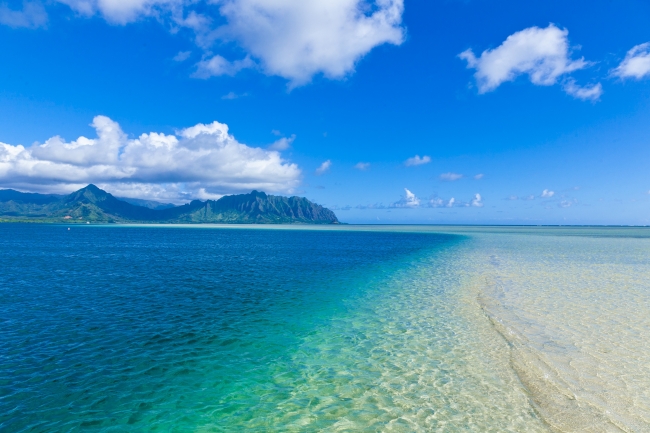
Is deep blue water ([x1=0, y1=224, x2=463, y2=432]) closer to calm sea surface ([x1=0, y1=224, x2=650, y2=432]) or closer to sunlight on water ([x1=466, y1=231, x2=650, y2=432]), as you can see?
calm sea surface ([x1=0, y1=224, x2=650, y2=432])

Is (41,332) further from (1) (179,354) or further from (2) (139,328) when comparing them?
(1) (179,354)

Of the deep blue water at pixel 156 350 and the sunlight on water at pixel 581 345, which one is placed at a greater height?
the sunlight on water at pixel 581 345

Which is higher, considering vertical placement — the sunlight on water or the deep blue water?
the sunlight on water

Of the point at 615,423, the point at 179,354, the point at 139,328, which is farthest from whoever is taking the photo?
the point at 139,328

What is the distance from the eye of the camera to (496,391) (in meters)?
14.2

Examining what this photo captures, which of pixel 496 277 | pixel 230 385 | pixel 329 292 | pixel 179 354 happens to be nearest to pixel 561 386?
pixel 230 385

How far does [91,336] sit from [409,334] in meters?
19.2

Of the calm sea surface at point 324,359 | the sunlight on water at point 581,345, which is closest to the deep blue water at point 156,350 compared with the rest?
the calm sea surface at point 324,359

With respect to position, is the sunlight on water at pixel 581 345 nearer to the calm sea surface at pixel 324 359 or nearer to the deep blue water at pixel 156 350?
the calm sea surface at pixel 324 359

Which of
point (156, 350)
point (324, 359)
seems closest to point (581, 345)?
point (324, 359)

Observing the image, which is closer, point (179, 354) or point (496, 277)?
point (179, 354)

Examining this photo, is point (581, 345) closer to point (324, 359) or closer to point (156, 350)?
point (324, 359)

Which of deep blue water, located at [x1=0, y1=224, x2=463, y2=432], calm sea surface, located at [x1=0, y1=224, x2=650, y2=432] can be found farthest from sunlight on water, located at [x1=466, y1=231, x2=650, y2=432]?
deep blue water, located at [x1=0, y1=224, x2=463, y2=432]

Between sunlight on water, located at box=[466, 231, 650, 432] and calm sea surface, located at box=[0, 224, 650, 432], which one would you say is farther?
sunlight on water, located at box=[466, 231, 650, 432]
